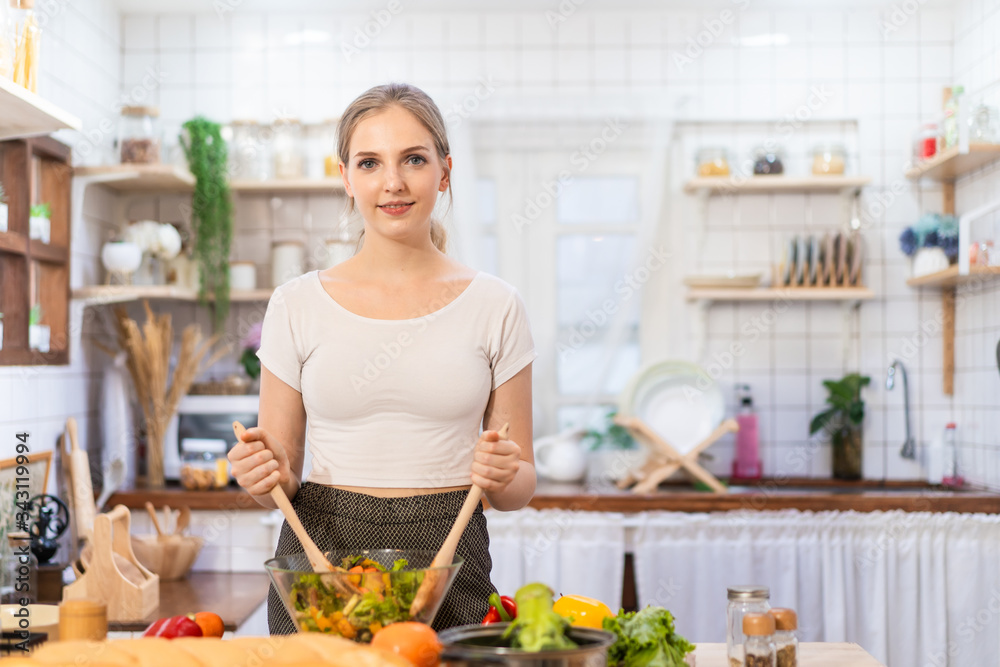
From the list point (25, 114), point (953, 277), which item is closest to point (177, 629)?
point (25, 114)

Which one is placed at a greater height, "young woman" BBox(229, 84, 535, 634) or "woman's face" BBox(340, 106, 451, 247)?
"woman's face" BBox(340, 106, 451, 247)

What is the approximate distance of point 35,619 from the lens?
1517 mm

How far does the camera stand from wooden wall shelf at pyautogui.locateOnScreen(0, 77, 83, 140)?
6.11 feet

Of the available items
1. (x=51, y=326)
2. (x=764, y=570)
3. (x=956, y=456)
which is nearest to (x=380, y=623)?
(x=764, y=570)

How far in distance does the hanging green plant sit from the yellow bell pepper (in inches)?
94.0

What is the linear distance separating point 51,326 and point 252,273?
68 cm

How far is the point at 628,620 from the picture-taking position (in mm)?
942

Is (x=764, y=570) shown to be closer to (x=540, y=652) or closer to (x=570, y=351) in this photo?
(x=570, y=351)

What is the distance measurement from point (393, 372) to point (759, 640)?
55cm

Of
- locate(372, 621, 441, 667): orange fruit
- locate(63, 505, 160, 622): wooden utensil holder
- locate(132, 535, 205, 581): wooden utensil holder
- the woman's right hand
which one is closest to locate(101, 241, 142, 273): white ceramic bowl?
locate(132, 535, 205, 581): wooden utensil holder

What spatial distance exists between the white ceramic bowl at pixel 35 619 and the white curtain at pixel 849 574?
169cm

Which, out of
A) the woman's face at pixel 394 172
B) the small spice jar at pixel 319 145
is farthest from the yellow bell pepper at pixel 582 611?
the small spice jar at pixel 319 145

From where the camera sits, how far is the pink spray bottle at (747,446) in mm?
3195

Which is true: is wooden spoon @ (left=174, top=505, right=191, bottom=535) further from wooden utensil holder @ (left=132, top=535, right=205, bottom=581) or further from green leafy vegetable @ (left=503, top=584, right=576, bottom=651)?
green leafy vegetable @ (left=503, top=584, right=576, bottom=651)
